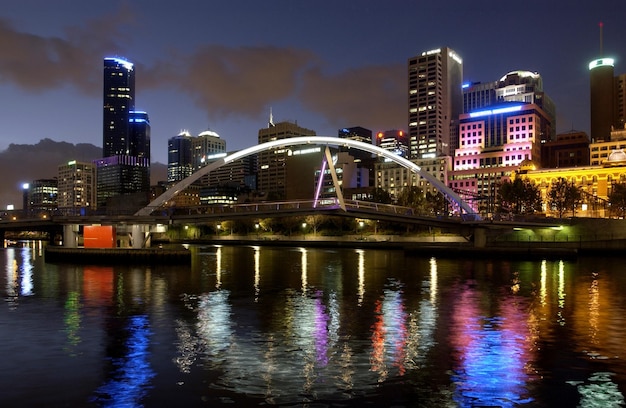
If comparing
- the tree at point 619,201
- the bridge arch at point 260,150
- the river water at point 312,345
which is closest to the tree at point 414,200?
the tree at point 619,201

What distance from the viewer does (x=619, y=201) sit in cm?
9950

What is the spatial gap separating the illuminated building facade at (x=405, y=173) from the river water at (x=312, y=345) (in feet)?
494

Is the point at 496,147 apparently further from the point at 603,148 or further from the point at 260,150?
the point at 260,150

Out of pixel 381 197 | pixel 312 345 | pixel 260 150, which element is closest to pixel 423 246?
pixel 260 150

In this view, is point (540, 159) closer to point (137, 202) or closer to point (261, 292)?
point (137, 202)

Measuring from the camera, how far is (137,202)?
553 ft

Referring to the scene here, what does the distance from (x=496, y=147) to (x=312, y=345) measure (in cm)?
17675

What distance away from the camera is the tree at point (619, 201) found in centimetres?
9947

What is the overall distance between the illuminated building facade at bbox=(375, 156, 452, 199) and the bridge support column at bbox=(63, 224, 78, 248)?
129719 mm

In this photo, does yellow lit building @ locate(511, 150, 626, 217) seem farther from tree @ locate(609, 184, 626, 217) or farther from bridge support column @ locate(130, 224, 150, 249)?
bridge support column @ locate(130, 224, 150, 249)

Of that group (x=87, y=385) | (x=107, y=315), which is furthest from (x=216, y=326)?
(x=87, y=385)

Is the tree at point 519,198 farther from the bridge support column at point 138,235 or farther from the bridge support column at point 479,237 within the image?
the bridge support column at point 138,235

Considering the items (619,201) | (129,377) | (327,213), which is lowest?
(129,377)

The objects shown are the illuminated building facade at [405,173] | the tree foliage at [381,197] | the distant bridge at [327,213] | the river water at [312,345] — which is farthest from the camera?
the illuminated building facade at [405,173]
